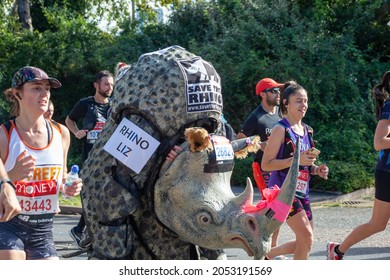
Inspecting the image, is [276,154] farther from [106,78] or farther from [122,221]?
[106,78]

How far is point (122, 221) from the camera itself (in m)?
5.08

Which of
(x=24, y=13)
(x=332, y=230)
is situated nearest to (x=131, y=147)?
(x=332, y=230)

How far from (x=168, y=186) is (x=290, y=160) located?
225 cm

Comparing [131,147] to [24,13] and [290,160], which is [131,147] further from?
[24,13]

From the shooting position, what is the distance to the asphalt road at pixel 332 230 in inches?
370

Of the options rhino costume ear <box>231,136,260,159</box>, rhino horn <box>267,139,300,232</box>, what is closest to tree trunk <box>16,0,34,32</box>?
rhino costume ear <box>231,136,260,159</box>

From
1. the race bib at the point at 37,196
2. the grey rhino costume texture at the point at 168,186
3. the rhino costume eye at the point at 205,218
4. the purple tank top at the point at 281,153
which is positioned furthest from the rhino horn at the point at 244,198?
the purple tank top at the point at 281,153

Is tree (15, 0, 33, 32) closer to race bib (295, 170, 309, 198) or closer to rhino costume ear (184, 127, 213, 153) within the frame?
race bib (295, 170, 309, 198)

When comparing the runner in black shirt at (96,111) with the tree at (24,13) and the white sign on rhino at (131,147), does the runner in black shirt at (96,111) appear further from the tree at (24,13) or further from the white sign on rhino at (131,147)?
the tree at (24,13)

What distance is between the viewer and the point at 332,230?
11.4 m

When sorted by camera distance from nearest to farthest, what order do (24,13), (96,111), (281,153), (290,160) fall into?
(290,160)
(281,153)
(96,111)
(24,13)

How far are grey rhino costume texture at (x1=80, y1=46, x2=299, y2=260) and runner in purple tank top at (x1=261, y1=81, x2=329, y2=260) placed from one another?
6.40 feet

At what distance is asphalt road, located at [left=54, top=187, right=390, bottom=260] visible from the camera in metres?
9.39

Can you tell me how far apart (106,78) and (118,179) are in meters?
5.05
